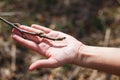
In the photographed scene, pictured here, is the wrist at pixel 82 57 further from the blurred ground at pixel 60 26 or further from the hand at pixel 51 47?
the blurred ground at pixel 60 26

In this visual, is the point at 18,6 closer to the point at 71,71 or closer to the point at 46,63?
the point at 71,71

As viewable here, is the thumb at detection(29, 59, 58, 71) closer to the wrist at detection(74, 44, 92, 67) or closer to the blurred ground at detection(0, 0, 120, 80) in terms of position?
the wrist at detection(74, 44, 92, 67)

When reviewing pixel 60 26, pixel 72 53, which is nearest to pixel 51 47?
pixel 72 53

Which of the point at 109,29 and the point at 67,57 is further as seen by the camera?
the point at 109,29

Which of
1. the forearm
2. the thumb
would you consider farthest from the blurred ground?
the thumb

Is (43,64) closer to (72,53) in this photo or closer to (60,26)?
(72,53)

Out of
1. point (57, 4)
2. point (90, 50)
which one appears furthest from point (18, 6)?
point (90, 50)
